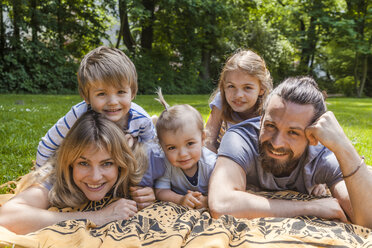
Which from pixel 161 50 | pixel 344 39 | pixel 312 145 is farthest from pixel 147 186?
pixel 344 39

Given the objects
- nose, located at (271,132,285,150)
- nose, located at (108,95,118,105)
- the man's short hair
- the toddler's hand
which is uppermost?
the man's short hair

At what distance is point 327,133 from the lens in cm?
262

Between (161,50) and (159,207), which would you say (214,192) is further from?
(161,50)

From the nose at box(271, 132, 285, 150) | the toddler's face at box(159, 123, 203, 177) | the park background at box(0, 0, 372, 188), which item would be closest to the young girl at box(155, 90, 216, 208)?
the toddler's face at box(159, 123, 203, 177)

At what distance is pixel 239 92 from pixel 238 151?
1395mm

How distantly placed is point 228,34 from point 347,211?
19007mm

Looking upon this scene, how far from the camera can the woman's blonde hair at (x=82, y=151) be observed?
287 cm

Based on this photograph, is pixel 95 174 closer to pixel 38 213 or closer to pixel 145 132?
pixel 38 213

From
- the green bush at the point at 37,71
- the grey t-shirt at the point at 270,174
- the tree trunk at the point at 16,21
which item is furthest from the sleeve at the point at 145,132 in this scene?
the tree trunk at the point at 16,21

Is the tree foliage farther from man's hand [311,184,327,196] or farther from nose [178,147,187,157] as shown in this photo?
man's hand [311,184,327,196]

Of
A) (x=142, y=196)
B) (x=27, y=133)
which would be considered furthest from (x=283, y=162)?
(x=27, y=133)

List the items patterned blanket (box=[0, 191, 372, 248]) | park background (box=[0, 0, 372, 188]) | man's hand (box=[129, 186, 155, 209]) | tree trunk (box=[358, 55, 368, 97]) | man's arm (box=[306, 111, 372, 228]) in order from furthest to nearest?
tree trunk (box=[358, 55, 368, 97]), park background (box=[0, 0, 372, 188]), man's hand (box=[129, 186, 155, 209]), man's arm (box=[306, 111, 372, 228]), patterned blanket (box=[0, 191, 372, 248])

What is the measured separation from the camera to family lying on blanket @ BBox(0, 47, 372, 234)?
266 centimetres

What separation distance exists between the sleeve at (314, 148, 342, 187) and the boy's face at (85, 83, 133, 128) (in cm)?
186
